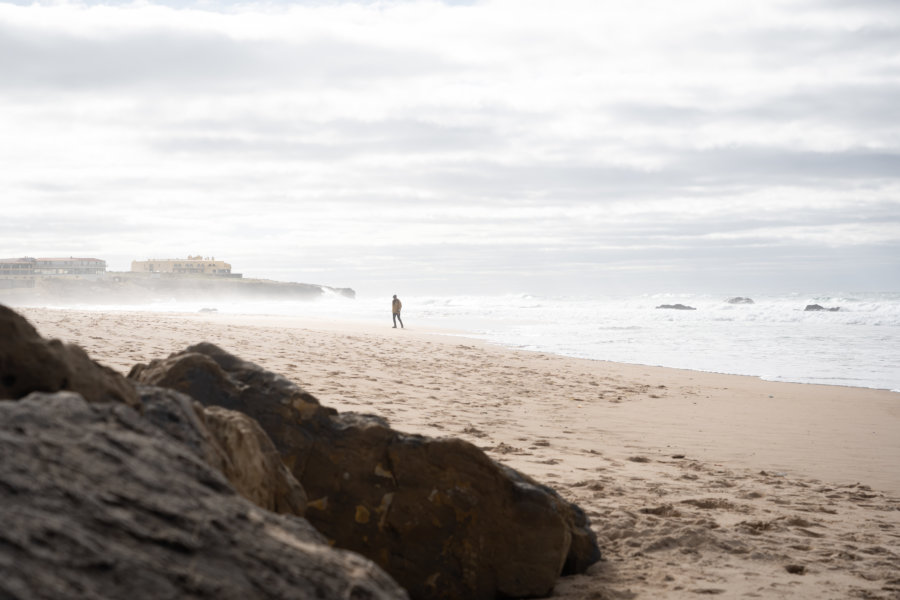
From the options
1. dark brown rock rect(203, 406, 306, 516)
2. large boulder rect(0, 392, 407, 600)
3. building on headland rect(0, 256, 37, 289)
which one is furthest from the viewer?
building on headland rect(0, 256, 37, 289)

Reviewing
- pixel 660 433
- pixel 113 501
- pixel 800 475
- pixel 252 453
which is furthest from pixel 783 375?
pixel 113 501

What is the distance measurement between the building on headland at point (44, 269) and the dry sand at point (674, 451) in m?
78.9

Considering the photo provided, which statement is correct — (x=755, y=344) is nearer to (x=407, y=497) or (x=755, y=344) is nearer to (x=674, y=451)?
(x=674, y=451)

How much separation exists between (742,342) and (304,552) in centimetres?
2090

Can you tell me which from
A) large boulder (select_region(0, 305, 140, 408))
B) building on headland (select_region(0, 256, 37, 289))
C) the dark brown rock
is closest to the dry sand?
the dark brown rock

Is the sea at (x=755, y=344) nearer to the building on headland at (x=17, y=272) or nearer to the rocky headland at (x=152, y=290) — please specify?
the rocky headland at (x=152, y=290)

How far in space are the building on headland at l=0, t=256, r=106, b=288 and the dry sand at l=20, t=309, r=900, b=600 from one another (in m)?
78.9

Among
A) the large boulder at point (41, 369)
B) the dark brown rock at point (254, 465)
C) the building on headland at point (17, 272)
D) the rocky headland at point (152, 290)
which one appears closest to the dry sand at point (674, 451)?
the dark brown rock at point (254, 465)

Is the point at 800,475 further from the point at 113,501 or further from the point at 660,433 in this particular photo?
the point at 113,501

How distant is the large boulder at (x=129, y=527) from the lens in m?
1.62

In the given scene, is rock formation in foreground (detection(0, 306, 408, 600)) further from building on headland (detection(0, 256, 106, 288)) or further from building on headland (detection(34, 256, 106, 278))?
building on headland (detection(34, 256, 106, 278))

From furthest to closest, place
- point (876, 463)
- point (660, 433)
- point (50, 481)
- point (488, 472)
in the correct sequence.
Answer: point (660, 433) < point (876, 463) < point (488, 472) < point (50, 481)

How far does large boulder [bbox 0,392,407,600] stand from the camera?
1623 millimetres

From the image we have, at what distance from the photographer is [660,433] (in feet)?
26.3
